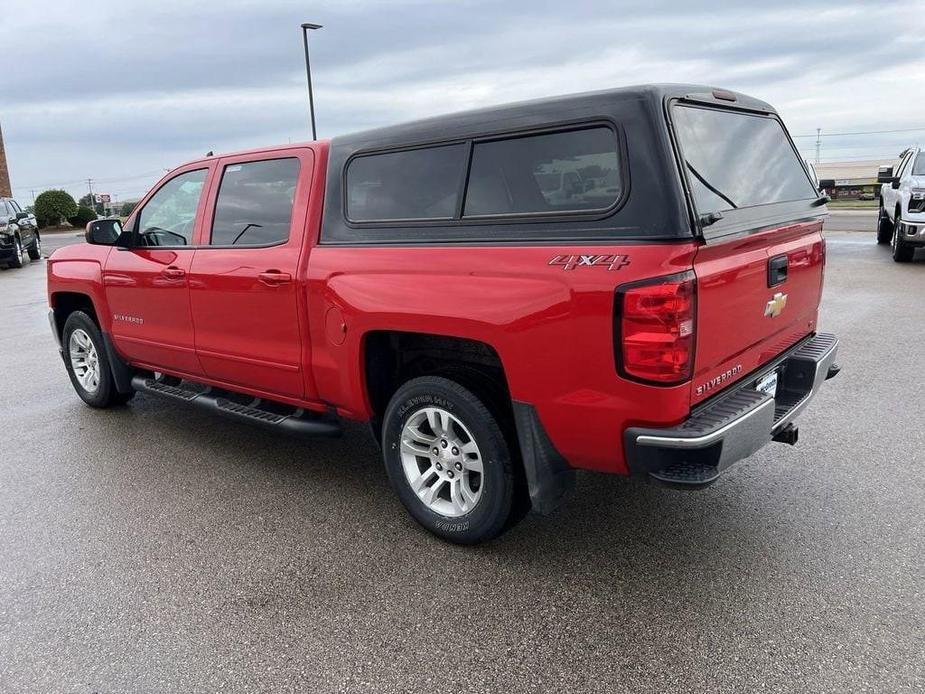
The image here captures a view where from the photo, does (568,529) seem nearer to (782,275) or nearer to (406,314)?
(406,314)

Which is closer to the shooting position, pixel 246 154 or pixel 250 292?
pixel 250 292

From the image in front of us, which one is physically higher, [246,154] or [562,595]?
[246,154]

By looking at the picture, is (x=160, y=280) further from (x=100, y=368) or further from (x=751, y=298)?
(x=751, y=298)

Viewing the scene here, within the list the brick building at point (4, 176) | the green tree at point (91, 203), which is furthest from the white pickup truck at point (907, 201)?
the green tree at point (91, 203)

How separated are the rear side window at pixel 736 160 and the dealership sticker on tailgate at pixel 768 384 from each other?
78 centimetres

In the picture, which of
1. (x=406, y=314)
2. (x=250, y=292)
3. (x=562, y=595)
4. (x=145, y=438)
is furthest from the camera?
(x=145, y=438)

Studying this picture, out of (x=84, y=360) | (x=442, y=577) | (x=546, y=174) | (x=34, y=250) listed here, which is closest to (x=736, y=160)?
(x=546, y=174)

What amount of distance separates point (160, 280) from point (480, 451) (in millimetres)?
2697

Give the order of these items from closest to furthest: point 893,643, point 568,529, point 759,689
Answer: point 759,689, point 893,643, point 568,529

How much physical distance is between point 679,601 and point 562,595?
1.54ft

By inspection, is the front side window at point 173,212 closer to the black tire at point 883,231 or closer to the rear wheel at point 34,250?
the black tire at point 883,231

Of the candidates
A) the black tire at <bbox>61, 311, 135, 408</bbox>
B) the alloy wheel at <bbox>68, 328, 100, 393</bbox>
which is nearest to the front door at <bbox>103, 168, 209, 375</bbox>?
the black tire at <bbox>61, 311, 135, 408</bbox>

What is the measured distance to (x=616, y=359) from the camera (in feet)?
8.84

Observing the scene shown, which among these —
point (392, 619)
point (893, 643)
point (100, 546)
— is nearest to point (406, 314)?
point (392, 619)
